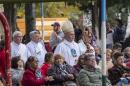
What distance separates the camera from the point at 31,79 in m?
10.5

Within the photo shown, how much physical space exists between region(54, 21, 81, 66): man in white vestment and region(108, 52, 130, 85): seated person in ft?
2.68

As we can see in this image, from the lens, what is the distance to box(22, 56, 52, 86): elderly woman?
1053 centimetres

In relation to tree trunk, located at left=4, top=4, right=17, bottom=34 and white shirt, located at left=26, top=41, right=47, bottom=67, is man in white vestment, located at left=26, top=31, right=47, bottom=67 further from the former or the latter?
tree trunk, located at left=4, top=4, right=17, bottom=34

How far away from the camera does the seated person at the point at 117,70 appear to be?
11.2 meters

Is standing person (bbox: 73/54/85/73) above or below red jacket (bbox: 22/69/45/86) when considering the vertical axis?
above

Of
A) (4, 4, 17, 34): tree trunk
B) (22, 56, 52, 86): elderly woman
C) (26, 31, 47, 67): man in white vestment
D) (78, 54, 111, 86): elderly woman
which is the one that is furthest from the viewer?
(4, 4, 17, 34): tree trunk

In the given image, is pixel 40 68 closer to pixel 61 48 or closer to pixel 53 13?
pixel 61 48

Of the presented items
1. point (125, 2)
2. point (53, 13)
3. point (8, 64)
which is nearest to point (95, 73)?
point (8, 64)

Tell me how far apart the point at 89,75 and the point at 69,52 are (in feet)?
5.59

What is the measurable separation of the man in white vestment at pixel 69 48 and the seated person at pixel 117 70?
0.82 m

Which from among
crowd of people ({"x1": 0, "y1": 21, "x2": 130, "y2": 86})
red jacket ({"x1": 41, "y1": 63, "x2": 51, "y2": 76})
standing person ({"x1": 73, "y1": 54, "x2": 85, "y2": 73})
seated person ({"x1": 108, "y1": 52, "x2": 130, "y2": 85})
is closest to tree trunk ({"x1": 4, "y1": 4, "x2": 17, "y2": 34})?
crowd of people ({"x1": 0, "y1": 21, "x2": 130, "y2": 86})

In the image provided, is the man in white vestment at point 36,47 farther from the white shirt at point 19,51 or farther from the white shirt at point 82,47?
the white shirt at point 82,47

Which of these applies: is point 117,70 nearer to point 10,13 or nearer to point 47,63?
point 47,63

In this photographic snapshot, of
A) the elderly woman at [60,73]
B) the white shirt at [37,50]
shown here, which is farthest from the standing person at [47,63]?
the white shirt at [37,50]
